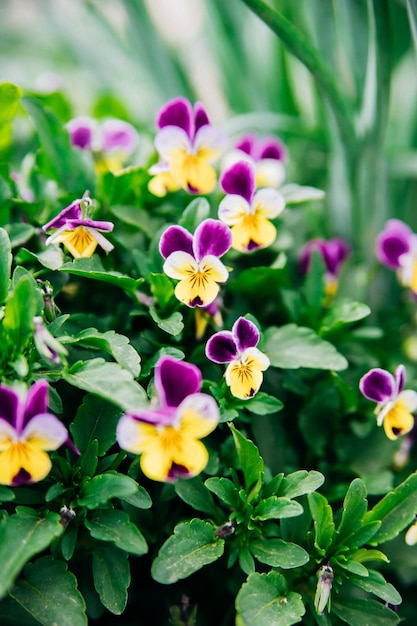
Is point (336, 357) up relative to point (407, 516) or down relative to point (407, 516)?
up

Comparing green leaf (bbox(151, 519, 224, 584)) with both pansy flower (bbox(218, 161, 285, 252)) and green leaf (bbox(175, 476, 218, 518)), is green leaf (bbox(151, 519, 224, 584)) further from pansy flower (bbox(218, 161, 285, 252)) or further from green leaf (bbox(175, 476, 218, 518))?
pansy flower (bbox(218, 161, 285, 252))

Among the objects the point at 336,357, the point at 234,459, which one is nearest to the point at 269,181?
the point at 336,357

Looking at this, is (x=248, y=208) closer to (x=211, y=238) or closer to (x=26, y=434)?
(x=211, y=238)

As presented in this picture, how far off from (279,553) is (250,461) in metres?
0.10

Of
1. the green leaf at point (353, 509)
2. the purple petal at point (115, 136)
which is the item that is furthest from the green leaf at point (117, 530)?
the purple petal at point (115, 136)

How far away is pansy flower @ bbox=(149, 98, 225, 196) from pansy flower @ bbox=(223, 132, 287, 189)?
0.23 feet

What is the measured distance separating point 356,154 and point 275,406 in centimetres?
56

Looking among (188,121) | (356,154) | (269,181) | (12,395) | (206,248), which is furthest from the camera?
(356,154)

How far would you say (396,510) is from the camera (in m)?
0.70

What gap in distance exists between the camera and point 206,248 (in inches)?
26.7

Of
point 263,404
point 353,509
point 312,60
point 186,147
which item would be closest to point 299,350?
point 263,404

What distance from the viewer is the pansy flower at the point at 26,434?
549mm

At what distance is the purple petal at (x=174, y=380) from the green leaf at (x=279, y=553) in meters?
0.21

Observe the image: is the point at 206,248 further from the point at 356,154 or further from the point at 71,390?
the point at 356,154
